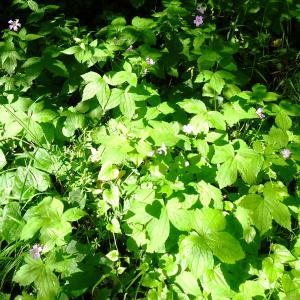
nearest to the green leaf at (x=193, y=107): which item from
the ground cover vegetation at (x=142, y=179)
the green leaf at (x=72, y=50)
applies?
the ground cover vegetation at (x=142, y=179)

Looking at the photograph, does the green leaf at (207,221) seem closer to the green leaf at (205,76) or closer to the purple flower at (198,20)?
the green leaf at (205,76)

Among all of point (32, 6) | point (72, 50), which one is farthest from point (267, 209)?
→ point (32, 6)

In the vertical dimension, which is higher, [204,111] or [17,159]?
[204,111]

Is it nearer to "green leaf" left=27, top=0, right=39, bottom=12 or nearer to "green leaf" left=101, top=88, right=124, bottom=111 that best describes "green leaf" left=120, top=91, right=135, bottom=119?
"green leaf" left=101, top=88, right=124, bottom=111

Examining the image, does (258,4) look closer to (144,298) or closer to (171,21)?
(171,21)

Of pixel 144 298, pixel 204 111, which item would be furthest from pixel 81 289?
pixel 204 111

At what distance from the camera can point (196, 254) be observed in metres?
1.37

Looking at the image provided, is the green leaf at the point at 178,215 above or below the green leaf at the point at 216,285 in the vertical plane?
above

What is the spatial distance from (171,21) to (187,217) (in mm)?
1558

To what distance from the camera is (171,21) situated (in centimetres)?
238

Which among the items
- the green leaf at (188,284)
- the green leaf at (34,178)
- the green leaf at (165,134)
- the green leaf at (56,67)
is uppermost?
the green leaf at (56,67)

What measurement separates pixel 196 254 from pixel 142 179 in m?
0.56

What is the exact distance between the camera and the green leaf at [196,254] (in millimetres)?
1352

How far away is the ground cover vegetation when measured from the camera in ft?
5.01
